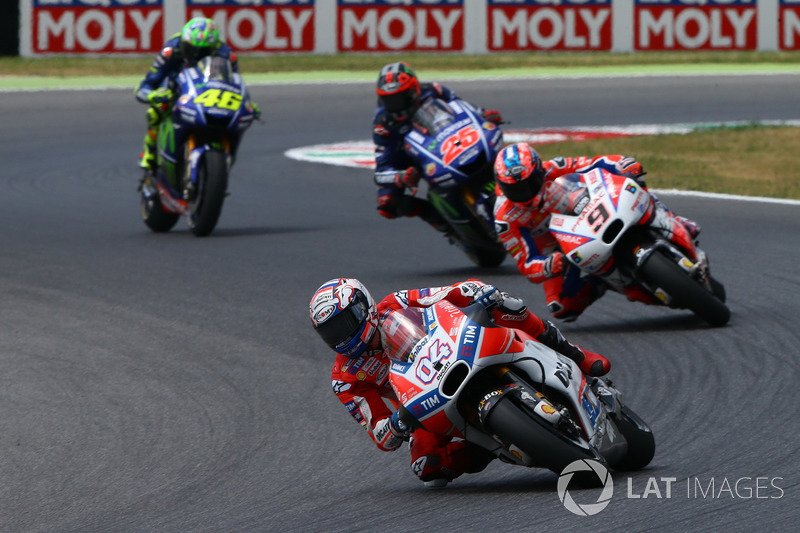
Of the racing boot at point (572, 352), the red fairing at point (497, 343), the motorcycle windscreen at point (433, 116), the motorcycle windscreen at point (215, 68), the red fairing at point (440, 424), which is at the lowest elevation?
the red fairing at point (440, 424)

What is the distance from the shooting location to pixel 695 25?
27422 millimetres

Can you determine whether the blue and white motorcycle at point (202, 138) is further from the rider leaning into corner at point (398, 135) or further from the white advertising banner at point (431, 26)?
the white advertising banner at point (431, 26)

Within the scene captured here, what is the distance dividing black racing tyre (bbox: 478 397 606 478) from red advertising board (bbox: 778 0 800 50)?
76.0 feet

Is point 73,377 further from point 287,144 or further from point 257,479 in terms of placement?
point 287,144

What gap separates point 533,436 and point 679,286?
3.63m

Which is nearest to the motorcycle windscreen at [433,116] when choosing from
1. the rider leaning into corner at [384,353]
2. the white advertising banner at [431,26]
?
the rider leaning into corner at [384,353]

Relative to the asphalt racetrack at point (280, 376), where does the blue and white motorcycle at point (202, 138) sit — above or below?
above

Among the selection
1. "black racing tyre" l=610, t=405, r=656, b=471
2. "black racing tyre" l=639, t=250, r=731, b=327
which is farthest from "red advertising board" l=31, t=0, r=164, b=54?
"black racing tyre" l=610, t=405, r=656, b=471

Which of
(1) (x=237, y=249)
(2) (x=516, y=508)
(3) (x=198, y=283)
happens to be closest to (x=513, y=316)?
(2) (x=516, y=508)

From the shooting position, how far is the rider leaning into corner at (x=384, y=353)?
5965 mm

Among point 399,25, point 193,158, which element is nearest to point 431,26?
point 399,25

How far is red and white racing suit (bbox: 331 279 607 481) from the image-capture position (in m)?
6.15

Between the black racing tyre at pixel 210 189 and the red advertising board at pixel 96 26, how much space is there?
13.3 meters
